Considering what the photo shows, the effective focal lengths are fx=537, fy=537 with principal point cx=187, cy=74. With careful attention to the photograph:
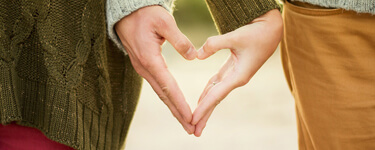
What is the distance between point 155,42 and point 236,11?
283 millimetres

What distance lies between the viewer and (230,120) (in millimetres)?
5070

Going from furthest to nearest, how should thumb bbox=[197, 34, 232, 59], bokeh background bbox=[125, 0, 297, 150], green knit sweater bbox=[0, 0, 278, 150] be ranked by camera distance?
bokeh background bbox=[125, 0, 297, 150] → thumb bbox=[197, 34, 232, 59] → green knit sweater bbox=[0, 0, 278, 150]

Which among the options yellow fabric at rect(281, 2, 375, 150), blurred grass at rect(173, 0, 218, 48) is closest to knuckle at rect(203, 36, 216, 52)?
yellow fabric at rect(281, 2, 375, 150)

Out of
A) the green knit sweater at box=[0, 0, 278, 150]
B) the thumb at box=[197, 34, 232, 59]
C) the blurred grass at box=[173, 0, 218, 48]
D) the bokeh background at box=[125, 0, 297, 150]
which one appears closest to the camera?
the green knit sweater at box=[0, 0, 278, 150]

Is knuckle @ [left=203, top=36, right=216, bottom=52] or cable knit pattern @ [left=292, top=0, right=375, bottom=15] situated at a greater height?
cable knit pattern @ [left=292, top=0, right=375, bottom=15]

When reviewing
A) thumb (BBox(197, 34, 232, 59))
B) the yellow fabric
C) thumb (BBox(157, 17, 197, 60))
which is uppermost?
thumb (BBox(157, 17, 197, 60))

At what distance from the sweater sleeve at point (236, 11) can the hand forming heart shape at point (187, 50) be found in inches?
0.8

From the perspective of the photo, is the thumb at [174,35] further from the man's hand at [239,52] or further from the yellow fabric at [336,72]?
the yellow fabric at [336,72]

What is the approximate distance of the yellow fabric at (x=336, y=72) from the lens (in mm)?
1469

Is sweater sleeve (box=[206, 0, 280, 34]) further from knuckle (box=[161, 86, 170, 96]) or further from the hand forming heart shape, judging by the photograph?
knuckle (box=[161, 86, 170, 96])

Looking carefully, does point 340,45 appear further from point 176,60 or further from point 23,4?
point 176,60

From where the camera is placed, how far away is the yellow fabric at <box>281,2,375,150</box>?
4.82 ft

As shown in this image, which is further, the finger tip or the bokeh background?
the bokeh background

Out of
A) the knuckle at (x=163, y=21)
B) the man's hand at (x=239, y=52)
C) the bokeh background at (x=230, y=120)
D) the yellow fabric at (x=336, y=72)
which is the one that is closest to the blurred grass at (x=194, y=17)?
the bokeh background at (x=230, y=120)
